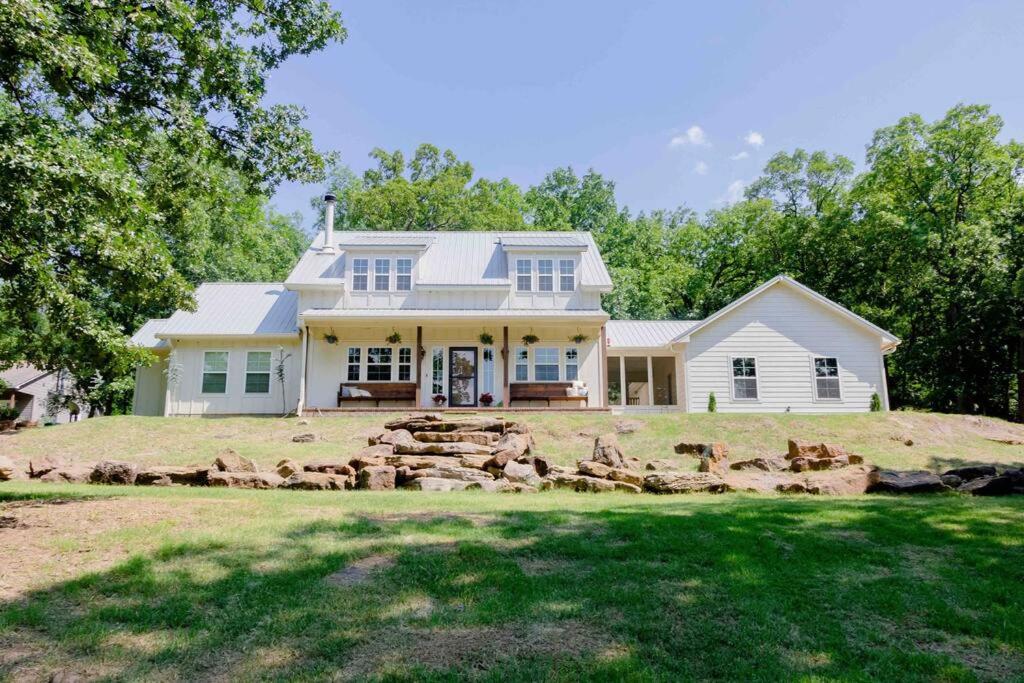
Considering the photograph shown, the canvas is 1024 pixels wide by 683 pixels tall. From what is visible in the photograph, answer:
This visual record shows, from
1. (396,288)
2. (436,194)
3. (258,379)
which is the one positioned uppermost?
(436,194)

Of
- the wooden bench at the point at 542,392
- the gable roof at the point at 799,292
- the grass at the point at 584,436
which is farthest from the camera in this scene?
the gable roof at the point at 799,292

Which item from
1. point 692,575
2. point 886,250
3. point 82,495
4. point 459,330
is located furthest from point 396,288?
point 886,250

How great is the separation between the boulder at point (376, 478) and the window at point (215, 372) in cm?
1415

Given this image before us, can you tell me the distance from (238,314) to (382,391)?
6574 mm

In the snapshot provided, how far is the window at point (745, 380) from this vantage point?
21.6 m

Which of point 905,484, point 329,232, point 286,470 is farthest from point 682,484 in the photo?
point 329,232

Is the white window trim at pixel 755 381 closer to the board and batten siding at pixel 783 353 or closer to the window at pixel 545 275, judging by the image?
the board and batten siding at pixel 783 353

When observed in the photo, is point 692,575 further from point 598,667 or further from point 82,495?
point 82,495

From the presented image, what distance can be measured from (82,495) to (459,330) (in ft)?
47.6

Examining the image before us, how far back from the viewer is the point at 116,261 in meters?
7.12

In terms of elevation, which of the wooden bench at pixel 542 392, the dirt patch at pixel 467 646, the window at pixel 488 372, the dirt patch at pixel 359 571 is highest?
the window at pixel 488 372

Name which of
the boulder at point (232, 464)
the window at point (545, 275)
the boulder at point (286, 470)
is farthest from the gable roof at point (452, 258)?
the boulder at point (286, 470)

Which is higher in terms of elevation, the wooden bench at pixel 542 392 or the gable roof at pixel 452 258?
the gable roof at pixel 452 258

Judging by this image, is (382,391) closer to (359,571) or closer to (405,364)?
(405,364)
